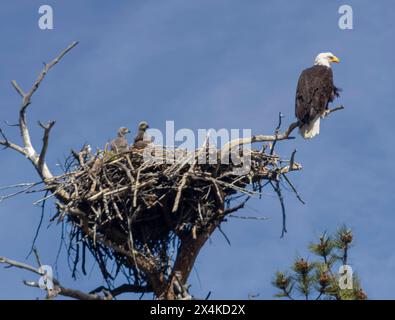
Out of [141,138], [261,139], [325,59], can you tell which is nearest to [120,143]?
[141,138]

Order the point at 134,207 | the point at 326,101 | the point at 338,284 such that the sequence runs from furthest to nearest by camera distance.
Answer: the point at 326,101 < the point at 134,207 < the point at 338,284

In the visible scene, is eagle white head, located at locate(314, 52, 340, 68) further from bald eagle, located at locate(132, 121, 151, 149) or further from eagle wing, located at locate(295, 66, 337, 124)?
bald eagle, located at locate(132, 121, 151, 149)

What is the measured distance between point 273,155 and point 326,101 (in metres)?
2.03

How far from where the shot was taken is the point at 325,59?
16.2 metres

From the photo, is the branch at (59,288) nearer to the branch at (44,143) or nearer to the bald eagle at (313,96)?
the branch at (44,143)

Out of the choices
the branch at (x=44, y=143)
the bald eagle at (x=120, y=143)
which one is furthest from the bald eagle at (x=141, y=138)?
the branch at (x=44, y=143)

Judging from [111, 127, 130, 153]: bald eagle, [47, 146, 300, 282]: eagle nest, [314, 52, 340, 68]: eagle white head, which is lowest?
[47, 146, 300, 282]: eagle nest

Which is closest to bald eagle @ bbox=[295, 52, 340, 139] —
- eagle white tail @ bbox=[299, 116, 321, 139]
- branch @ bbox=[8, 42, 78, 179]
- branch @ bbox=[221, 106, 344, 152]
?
eagle white tail @ bbox=[299, 116, 321, 139]

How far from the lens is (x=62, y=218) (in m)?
12.0

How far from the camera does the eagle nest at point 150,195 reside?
493 inches

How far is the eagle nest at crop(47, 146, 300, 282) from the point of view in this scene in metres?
12.5

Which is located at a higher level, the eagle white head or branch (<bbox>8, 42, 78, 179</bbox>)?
the eagle white head
